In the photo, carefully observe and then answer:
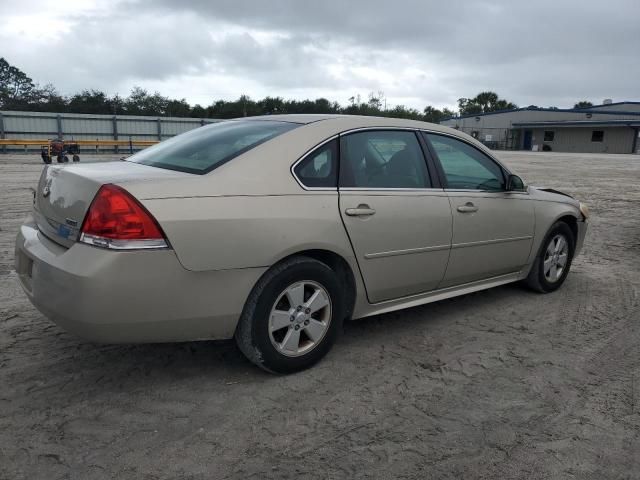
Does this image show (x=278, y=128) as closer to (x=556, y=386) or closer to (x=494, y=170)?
(x=494, y=170)

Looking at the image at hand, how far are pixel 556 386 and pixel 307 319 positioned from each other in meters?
1.54

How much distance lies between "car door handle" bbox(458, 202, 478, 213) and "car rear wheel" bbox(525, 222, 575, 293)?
1173 millimetres

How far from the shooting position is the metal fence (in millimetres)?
31328

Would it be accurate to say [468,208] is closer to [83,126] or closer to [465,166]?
[465,166]

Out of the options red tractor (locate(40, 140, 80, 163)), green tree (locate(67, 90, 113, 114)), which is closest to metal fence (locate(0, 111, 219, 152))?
red tractor (locate(40, 140, 80, 163))

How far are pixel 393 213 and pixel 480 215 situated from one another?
96 centimetres

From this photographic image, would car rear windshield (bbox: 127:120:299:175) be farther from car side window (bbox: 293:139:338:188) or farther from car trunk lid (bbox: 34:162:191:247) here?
car side window (bbox: 293:139:338:188)

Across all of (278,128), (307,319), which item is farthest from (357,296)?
(278,128)

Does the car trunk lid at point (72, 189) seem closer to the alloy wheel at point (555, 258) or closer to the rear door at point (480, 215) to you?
the rear door at point (480, 215)

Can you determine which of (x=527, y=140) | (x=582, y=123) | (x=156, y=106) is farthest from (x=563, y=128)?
(x=156, y=106)

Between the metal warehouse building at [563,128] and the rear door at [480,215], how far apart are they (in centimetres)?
5978

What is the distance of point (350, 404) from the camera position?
288 cm

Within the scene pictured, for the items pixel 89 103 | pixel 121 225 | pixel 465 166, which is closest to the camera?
pixel 121 225

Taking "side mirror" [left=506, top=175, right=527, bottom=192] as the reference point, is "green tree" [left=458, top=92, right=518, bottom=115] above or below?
above
